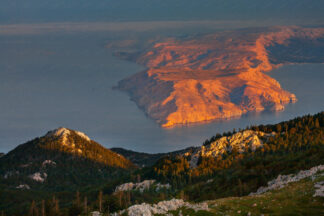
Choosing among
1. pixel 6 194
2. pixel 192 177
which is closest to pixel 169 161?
pixel 192 177

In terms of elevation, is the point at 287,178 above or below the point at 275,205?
above

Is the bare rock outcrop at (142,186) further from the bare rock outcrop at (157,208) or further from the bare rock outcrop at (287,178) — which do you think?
the bare rock outcrop at (157,208)

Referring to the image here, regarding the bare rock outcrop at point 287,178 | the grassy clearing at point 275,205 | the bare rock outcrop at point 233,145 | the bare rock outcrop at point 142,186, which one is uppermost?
the bare rock outcrop at point 233,145

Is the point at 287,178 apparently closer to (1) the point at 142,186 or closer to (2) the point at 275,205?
(2) the point at 275,205

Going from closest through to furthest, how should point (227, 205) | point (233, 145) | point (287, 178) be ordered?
point (227, 205), point (287, 178), point (233, 145)

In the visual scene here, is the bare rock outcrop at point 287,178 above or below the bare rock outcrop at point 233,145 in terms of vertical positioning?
below

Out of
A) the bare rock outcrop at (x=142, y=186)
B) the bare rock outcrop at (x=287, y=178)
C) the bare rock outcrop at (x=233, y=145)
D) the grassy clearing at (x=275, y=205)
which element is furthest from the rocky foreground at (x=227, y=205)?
the bare rock outcrop at (x=233, y=145)

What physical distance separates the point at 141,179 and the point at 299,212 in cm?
13647

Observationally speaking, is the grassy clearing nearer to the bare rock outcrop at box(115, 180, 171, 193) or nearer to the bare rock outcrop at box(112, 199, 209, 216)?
the bare rock outcrop at box(112, 199, 209, 216)

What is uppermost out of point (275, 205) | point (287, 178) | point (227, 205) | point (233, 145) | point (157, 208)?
point (233, 145)

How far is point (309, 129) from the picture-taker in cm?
18988

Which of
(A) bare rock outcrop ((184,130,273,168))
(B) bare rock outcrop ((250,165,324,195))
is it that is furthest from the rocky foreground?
(A) bare rock outcrop ((184,130,273,168))

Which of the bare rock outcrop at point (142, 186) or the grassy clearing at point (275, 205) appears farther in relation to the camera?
the bare rock outcrop at point (142, 186)

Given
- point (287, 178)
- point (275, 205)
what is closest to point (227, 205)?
point (275, 205)
